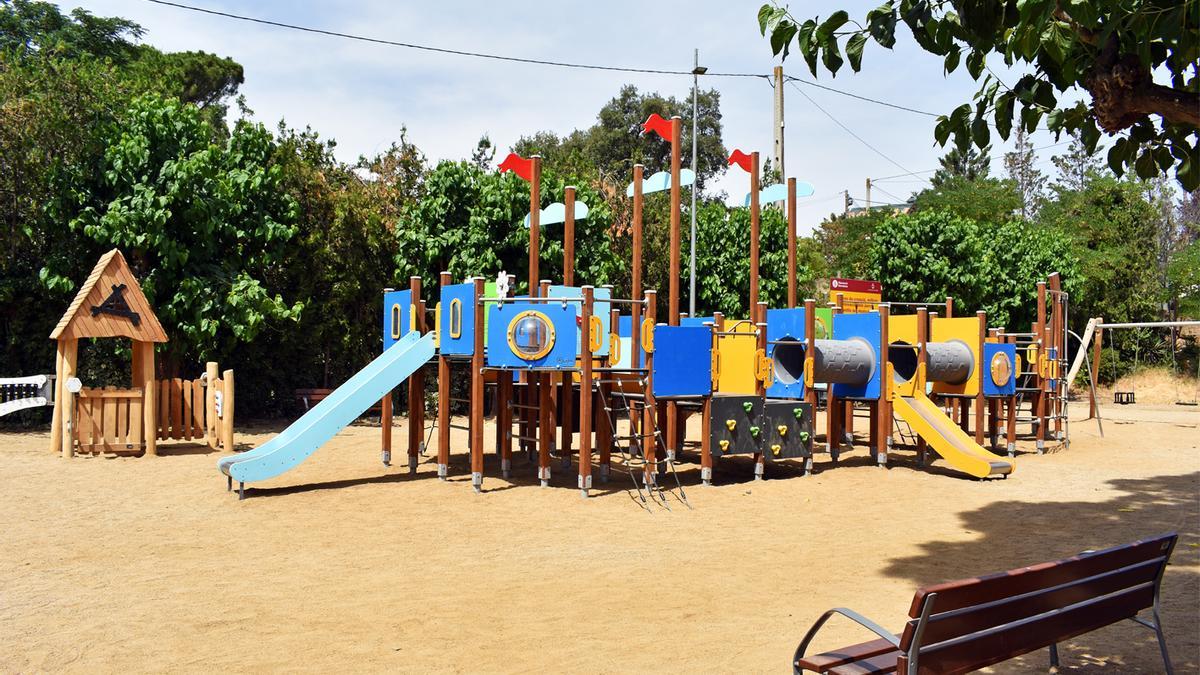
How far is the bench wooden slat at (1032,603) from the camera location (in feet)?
13.0

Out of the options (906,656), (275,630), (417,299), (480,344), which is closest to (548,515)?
(480,344)

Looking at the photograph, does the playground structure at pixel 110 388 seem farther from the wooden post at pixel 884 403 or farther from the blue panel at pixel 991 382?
the blue panel at pixel 991 382

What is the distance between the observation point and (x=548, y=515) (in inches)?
413

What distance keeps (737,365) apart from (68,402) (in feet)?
32.0

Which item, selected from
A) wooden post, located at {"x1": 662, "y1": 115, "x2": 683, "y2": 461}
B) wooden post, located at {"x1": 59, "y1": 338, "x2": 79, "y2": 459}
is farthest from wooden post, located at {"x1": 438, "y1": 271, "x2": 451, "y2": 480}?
wooden post, located at {"x1": 59, "y1": 338, "x2": 79, "y2": 459}

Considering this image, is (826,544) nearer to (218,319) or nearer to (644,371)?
(644,371)

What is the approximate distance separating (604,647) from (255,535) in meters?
4.80

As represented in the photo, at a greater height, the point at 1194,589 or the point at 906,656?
the point at 906,656

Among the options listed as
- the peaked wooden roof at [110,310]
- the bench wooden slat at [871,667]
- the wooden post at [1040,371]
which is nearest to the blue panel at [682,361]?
the bench wooden slat at [871,667]

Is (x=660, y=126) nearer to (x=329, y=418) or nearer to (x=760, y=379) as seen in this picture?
(x=760, y=379)

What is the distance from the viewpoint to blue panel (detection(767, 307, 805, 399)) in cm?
1430

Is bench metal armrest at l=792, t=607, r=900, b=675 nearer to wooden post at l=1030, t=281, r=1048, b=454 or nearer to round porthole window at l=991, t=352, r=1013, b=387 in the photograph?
round porthole window at l=991, t=352, r=1013, b=387

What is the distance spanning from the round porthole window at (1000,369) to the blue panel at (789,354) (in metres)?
4.04

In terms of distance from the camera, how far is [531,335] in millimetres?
11625
